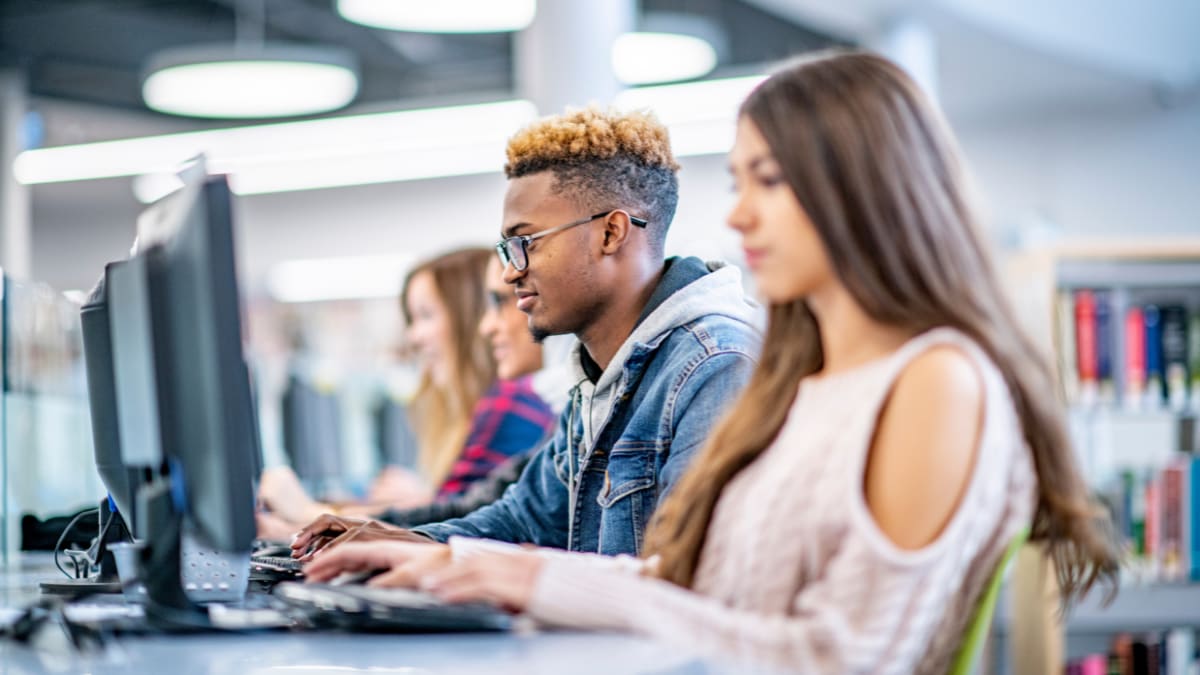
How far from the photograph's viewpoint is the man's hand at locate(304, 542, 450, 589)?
4.82ft

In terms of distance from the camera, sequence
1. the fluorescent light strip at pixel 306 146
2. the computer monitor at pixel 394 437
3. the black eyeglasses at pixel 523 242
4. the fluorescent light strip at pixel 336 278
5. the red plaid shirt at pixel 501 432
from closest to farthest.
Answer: the black eyeglasses at pixel 523 242
the red plaid shirt at pixel 501 432
the computer monitor at pixel 394 437
the fluorescent light strip at pixel 306 146
the fluorescent light strip at pixel 336 278

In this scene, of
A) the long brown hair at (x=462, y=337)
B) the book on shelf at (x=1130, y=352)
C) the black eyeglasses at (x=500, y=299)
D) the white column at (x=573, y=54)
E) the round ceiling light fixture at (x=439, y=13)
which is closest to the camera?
the black eyeglasses at (x=500, y=299)

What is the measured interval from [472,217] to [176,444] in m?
7.46

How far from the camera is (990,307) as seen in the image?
1.30 meters

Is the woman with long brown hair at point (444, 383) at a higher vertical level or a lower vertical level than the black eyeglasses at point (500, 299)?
lower

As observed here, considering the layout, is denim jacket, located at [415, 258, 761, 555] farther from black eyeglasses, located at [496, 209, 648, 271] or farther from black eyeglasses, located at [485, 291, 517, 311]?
black eyeglasses, located at [485, 291, 517, 311]

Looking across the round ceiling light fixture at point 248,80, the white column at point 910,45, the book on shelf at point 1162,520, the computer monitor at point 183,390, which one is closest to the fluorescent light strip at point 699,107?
the white column at point 910,45

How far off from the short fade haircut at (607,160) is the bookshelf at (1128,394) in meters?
2.34

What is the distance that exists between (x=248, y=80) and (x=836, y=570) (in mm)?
4977

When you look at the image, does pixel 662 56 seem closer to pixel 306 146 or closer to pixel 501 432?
pixel 306 146

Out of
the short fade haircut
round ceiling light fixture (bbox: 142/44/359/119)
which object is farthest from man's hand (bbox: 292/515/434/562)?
round ceiling light fixture (bbox: 142/44/359/119)

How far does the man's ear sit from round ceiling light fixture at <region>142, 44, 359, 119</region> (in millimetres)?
3672

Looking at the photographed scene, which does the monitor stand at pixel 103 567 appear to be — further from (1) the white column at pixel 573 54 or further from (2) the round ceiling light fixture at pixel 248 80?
(2) the round ceiling light fixture at pixel 248 80

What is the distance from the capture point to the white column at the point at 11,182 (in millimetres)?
7164
